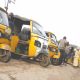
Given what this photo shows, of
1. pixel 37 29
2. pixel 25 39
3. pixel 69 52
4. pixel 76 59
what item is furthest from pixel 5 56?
pixel 76 59

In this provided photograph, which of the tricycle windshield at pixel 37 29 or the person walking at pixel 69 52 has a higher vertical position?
the tricycle windshield at pixel 37 29

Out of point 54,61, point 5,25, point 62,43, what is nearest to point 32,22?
point 5,25

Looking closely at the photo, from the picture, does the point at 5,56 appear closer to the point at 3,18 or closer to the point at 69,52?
the point at 3,18

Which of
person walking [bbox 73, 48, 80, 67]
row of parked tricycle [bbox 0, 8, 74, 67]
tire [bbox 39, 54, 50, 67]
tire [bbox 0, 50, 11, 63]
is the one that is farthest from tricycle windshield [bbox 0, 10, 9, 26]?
person walking [bbox 73, 48, 80, 67]

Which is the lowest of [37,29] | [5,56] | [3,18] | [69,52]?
[5,56]

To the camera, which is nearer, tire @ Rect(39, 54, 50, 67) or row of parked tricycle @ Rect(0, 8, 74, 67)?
row of parked tricycle @ Rect(0, 8, 74, 67)

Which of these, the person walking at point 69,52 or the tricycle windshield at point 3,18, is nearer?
the tricycle windshield at point 3,18

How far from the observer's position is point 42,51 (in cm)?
1428

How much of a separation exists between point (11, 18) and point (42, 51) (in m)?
2.48

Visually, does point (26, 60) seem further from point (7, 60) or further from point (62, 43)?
point (62, 43)

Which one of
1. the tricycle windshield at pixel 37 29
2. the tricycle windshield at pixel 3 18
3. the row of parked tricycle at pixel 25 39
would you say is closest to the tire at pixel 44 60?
the row of parked tricycle at pixel 25 39

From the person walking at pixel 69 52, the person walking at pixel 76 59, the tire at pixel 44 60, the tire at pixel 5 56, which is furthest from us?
the person walking at pixel 76 59

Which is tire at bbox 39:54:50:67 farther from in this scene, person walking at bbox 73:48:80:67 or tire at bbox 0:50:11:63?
person walking at bbox 73:48:80:67

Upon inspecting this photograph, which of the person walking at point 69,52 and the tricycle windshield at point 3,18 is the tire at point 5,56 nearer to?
the tricycle windshield at point 3,18
